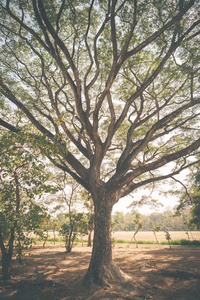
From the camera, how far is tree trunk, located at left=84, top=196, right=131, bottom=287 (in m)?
4.34

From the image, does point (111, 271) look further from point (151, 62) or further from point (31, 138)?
point (151, 62)

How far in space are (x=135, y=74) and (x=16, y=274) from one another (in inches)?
351

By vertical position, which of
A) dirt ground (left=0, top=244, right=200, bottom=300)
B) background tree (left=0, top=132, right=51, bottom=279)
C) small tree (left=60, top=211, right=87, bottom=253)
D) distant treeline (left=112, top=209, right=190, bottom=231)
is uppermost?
background tree (left=0, top=132, right=51, bottom=279)

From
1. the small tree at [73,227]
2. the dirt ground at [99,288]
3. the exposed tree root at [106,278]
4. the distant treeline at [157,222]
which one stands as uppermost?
the small tree at [73,227]

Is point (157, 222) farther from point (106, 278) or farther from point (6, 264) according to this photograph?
point (6, 264)

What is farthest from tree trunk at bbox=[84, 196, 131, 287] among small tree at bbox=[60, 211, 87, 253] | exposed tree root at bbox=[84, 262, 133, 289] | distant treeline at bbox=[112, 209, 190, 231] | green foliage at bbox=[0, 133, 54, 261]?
distant treeline at bbox=[112, 209, 190, 231]

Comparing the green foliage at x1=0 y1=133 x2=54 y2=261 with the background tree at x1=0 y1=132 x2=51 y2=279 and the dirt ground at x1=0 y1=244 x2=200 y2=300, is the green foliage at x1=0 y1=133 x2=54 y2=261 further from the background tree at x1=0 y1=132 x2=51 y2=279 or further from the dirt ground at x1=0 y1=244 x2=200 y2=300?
the dirt ground at x1=0 y1=244 x2=200 y2=300

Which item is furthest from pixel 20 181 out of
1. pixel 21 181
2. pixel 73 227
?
pixel 73 227

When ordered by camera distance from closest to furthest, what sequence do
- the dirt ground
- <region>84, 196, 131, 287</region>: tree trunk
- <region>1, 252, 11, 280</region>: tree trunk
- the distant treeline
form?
the dirt ground
<region>84, 196, 131, 287</region>: tree trunk
<region>1, 252, 11, 280</region>: tree trunk
the distant treeline

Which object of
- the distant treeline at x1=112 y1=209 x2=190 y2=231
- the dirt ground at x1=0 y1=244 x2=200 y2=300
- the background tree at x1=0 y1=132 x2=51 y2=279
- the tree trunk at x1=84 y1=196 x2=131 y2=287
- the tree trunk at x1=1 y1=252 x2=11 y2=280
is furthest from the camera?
the distant treeline at x1=112 y1=209 x2=190 y2=231

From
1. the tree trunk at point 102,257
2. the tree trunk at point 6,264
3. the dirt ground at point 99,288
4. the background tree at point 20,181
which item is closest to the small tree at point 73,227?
the dirt ground at point 99,288

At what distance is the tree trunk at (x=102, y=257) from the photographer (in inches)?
171

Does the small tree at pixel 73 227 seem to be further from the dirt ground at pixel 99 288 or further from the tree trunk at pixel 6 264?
the tree trunk at pixel 6 264

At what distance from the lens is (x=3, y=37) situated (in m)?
6.03
